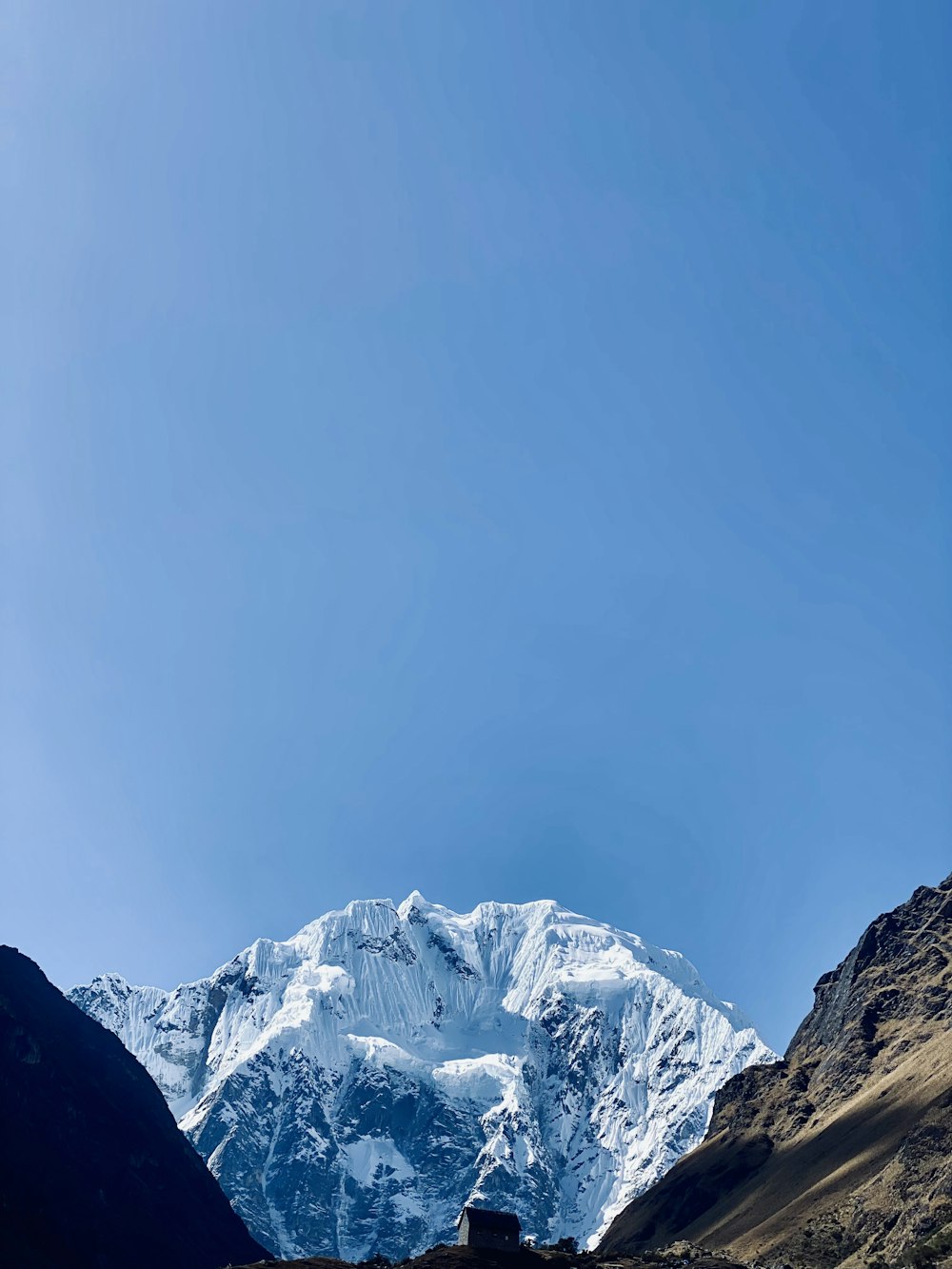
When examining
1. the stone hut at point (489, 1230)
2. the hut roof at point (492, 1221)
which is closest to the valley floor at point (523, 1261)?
the stone hut at point (489, 1230)

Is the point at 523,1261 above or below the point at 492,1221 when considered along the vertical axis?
below

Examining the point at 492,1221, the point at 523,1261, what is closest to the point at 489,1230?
the point at 492,1221

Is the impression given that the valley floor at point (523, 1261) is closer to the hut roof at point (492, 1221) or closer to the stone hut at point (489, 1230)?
the stone hut at point (489, 1230)

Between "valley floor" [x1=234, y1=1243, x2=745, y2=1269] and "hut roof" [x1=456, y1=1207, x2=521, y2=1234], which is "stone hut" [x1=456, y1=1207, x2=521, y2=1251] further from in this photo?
"valley floor" [x1=234, y1=1243, x2=745, y2=1269]

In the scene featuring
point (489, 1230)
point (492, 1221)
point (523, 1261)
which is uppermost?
point (492, 1221)

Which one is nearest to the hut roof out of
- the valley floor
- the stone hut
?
the stone hut

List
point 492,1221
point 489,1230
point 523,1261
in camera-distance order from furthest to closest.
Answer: point 492,1221
point 489,1230
point 523,1261

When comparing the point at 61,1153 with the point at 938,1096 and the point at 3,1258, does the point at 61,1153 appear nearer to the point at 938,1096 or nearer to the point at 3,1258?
the point at 3,1258

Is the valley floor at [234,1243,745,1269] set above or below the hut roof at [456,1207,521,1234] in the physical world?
below

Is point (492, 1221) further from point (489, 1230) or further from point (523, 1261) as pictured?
point (523, 1261)

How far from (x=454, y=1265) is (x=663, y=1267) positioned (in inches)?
1060

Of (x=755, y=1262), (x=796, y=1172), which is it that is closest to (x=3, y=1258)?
(x=755, y=1262)

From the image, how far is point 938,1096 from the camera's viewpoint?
572 feet

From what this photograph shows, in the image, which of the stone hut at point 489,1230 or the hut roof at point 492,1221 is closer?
the stone hut at point 489,1230
